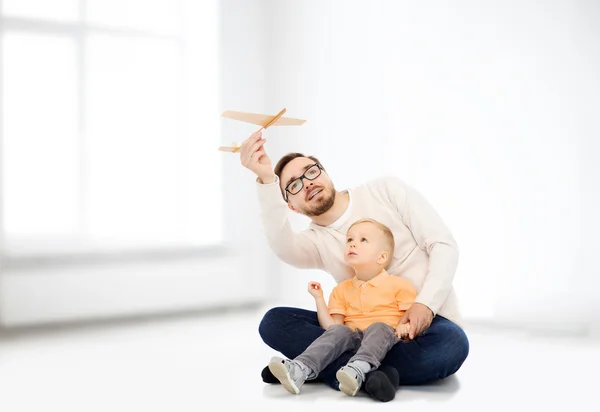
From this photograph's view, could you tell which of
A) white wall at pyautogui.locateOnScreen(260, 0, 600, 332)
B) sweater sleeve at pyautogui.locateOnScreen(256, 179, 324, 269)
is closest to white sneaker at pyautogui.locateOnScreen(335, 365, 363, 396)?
sweater sleeve at pyautogui.locateOnScreen(256, 179, 324, 269)

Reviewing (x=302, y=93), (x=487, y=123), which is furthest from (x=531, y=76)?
(x=302, y=93)

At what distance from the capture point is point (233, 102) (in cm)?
374

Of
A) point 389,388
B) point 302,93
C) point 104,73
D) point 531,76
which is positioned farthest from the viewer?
point 302,93

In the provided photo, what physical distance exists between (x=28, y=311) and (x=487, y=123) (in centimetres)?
227

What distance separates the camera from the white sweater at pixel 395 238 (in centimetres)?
187

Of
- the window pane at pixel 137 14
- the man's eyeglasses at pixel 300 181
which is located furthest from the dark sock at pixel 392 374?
the window pane at pixel 137 14

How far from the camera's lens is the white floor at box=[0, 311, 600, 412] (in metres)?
1.71

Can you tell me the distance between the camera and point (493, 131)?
2807mm

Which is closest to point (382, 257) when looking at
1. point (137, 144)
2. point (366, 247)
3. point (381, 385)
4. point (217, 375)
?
point (366, 247)

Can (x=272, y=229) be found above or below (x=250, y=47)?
below

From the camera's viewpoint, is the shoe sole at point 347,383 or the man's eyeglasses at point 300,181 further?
the man's eyeglasses at point 300,181

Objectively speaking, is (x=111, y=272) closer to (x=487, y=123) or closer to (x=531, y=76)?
(x=487, y=123)

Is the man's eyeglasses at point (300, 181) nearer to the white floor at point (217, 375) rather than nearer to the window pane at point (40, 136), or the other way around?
the white floor at point (217, 375)

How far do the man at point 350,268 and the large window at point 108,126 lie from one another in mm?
1525
